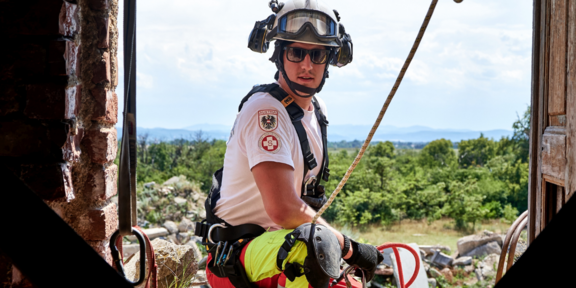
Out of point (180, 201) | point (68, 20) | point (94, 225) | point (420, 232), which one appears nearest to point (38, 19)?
point (68, 20)

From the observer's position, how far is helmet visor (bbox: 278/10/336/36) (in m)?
2.61

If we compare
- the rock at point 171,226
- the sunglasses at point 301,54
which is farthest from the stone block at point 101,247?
the rock at point 171,226

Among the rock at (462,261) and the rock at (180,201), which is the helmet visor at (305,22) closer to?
the rock at (462,261)

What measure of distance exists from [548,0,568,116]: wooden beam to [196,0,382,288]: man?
3.57ft

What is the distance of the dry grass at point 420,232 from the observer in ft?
28.6

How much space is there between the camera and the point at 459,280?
21.0ft

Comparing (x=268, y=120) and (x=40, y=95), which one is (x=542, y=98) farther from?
(x=40, y=95)

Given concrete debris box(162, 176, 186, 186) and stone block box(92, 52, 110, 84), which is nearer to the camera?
stone block box(92, 52, 110, 84)

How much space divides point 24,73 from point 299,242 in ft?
4.13

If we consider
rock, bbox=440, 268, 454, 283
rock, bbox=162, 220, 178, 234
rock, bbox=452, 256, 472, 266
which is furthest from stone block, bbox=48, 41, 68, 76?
rock, bbox=452, 256, 472, 266

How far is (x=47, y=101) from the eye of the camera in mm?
1495

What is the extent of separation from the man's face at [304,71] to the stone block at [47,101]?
4.44ft

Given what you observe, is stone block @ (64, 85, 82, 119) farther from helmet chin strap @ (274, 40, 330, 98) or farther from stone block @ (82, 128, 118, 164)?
helmet chin strap @ (274, 40, 330, 98)

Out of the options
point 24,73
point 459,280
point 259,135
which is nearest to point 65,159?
point 24,73
